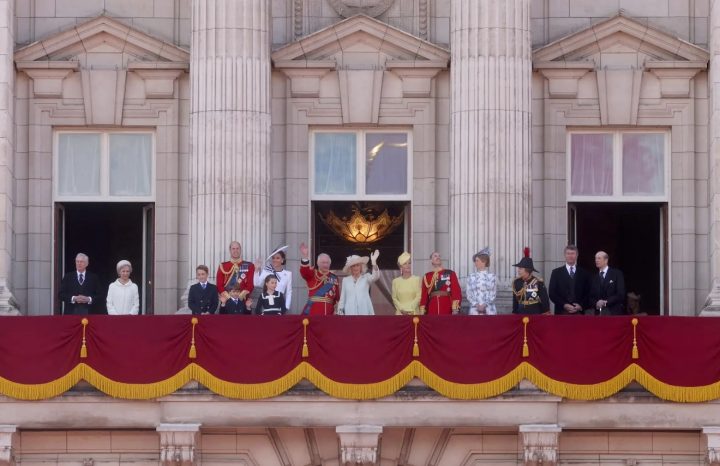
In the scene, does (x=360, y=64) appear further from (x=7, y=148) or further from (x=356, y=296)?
(x=7, y=148)

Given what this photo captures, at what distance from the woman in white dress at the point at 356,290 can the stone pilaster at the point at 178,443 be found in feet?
13.0

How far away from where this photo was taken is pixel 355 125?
51.1m

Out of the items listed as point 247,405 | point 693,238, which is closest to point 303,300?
point 247,405

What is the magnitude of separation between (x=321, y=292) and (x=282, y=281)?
32.3 inches

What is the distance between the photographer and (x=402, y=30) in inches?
2010

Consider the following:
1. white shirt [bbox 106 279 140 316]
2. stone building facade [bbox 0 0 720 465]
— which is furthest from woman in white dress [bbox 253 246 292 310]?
white shirt [bbox 106 279 140 316]

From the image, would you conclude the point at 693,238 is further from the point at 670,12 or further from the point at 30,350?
the point at 30,350

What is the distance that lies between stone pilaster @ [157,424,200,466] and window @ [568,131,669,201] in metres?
10.4

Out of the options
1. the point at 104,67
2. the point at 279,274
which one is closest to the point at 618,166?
the point at 279,274

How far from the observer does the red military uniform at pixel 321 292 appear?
155ft

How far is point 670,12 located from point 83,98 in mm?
12448

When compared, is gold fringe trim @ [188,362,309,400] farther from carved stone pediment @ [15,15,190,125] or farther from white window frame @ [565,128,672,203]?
white window frame @ [565,128,672,203]

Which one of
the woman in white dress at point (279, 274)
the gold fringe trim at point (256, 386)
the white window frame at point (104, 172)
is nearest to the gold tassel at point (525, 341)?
the gold fringe trim at point (256, 386)

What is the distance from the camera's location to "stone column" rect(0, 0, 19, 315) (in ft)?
163
